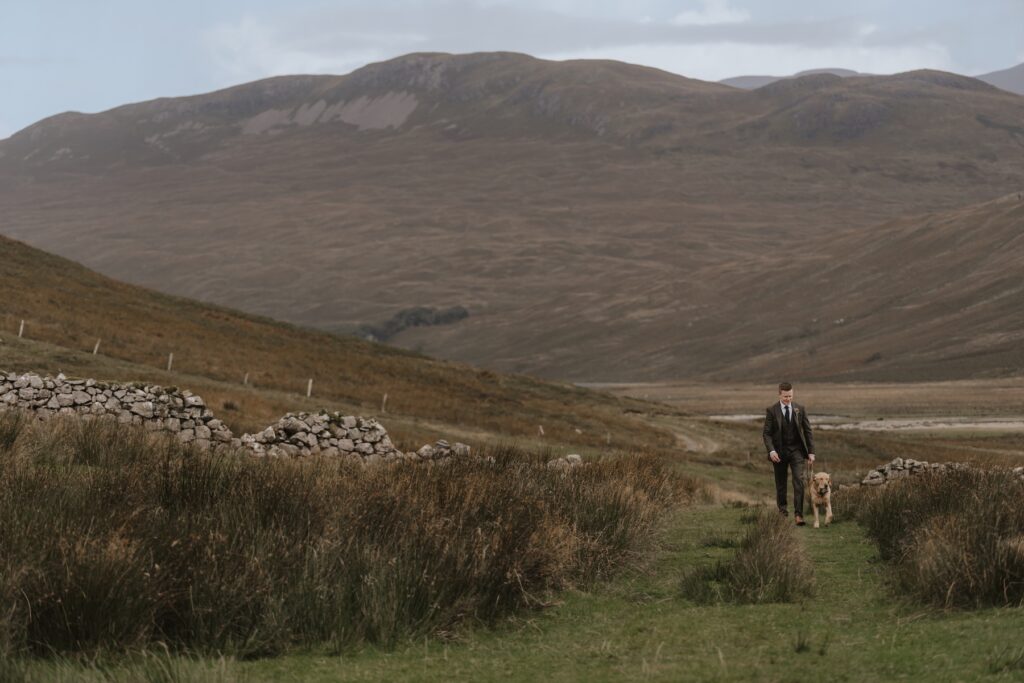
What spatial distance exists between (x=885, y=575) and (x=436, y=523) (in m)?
4.37

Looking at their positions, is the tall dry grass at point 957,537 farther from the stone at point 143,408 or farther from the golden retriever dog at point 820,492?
the stone at point 143,408

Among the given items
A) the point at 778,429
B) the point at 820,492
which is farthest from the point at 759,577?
the point at 778,429

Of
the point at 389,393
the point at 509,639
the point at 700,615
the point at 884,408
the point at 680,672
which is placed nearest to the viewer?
the point at 680,672

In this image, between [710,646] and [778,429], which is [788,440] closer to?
[778,429]

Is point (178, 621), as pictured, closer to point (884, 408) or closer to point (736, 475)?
point (736, 475)

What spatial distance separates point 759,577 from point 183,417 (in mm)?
17290

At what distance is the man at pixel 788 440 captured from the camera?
15500mm

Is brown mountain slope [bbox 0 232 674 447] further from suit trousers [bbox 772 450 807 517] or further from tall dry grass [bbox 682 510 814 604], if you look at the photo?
tall dry grass [bbox 682 510 814 604]

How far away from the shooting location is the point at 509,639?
8.77 meters

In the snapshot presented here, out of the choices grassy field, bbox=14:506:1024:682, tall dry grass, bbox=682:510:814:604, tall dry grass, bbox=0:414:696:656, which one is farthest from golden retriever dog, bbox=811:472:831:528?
grassy field, bbox=14:506:1024:682

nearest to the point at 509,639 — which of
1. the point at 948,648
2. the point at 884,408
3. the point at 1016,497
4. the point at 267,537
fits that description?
the point at 267,537

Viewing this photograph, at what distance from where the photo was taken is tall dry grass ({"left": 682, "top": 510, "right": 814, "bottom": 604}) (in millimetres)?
9969

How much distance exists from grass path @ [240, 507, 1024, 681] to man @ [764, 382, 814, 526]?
495 centimetres

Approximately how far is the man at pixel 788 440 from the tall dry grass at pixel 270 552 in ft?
12.9
